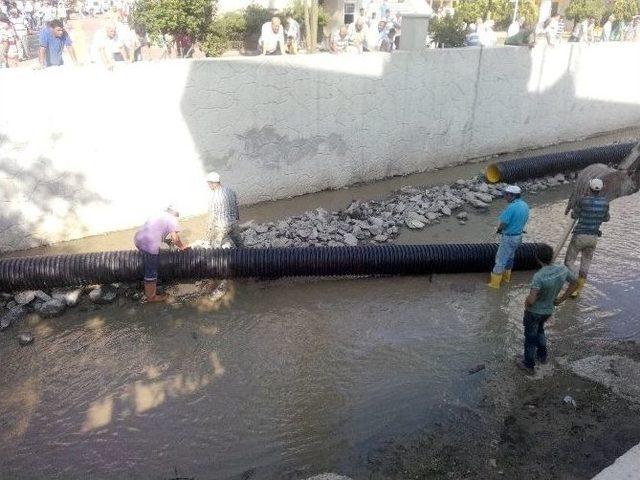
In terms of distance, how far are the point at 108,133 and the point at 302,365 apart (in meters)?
4.85

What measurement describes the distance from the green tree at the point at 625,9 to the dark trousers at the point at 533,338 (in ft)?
82.9

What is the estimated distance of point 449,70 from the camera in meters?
11.0

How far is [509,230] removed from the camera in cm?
647

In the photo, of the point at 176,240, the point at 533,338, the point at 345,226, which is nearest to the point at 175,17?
the point at 345,226

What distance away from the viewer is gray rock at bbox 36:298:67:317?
20.5ft

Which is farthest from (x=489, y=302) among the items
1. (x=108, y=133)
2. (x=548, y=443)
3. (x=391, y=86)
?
(x=108, y=133)

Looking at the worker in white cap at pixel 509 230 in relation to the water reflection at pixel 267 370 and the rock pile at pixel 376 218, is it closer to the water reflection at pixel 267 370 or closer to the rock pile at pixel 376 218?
the water reflection at pixel 267 370

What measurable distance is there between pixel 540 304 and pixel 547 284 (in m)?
0.25

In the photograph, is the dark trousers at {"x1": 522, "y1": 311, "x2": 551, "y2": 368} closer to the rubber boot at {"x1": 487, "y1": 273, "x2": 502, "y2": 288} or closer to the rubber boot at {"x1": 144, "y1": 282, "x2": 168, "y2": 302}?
the rubber boot at {"x1": 487, "y1": 273, "x2": 502, "y2": 288}

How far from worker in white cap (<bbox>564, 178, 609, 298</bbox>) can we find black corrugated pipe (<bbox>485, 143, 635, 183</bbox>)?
14.3 feet

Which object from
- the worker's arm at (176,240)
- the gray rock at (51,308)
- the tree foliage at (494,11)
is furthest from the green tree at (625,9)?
the gray rock at (51,308)

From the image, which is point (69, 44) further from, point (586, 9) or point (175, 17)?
point (586, 9)

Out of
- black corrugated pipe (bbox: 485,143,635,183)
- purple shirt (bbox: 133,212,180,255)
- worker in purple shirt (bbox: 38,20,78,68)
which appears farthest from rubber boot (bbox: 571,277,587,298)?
worker in purple shirt (bbox: 38,20,78,68)

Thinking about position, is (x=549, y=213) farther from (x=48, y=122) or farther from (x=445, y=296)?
(x=48, y=122)
